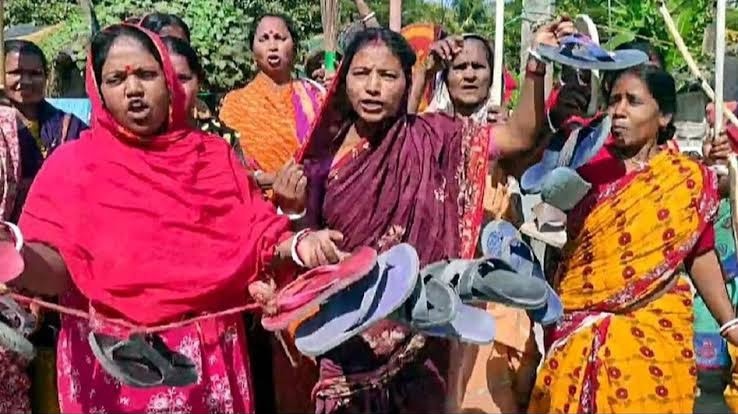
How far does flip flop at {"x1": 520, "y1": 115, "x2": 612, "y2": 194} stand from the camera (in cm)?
389

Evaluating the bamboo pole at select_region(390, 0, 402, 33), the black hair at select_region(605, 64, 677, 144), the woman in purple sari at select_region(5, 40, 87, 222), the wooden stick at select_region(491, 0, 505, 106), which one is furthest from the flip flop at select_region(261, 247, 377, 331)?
the bamboo pole at select_region(390, 0, 402, 33)

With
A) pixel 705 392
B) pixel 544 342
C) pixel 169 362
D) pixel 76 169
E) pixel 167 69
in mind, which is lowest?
pixel 705 392

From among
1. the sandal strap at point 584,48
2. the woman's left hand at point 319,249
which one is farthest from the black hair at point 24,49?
the sandal strap at point 584,48

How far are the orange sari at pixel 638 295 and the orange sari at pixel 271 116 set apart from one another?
1422 mm

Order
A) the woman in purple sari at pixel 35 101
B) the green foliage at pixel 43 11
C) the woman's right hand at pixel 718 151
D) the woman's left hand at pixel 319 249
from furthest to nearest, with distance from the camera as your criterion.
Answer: the green foliage at pixel 43 11 < the woman in purple sari at pixel 35 101 < the woman's right hand at pixel 718 151 < the woman's left hand at pixel 319 249

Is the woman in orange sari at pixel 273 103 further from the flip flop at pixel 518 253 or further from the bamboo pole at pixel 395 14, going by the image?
the flip flop at pixel 518 253

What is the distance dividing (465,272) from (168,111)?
0.95m

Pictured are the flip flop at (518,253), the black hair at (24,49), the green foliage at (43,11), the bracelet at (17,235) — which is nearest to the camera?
Answer: the bracelet at (17,235)

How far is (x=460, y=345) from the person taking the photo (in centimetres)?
402

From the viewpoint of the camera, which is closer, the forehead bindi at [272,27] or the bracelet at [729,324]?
the bracelet at [729,324]

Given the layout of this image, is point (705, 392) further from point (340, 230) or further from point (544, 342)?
point (340, 230)

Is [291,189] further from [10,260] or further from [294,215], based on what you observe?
[10,260]

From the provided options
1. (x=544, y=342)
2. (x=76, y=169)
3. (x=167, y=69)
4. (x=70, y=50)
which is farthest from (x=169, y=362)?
(x=70, y=50)

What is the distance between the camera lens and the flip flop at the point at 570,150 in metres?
3.89
